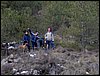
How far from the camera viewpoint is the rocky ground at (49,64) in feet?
38.7

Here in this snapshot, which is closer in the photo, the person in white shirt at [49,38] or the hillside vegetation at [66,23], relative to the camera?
the person in white shirt at [49,38]

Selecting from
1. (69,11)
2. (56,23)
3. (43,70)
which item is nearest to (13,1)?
(56,23)

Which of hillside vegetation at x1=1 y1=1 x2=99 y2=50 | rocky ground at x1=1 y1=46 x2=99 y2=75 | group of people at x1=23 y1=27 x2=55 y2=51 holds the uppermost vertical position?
hillside vegetation at x1=1 y1=1 x2=99 y2=50

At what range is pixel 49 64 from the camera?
1240cm

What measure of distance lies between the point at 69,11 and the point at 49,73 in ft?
24.9

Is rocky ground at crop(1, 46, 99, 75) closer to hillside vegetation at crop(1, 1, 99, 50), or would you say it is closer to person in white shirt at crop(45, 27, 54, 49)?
person in white shirt at crop(45, 27, 54, 49)

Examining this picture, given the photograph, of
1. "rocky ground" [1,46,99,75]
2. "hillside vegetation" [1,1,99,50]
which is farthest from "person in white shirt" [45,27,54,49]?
"hillside vegetation" [1,1,99,50]

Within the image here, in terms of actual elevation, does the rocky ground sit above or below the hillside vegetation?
below

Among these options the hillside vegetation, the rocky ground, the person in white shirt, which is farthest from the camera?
the hillside vegetation

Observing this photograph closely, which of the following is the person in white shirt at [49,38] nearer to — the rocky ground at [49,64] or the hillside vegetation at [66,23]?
the rocky ground at [49,64]

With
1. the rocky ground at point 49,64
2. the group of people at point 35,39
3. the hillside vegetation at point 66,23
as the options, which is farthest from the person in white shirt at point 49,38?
the hillside vegetation at point 66,23

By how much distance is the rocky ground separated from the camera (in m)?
11.8

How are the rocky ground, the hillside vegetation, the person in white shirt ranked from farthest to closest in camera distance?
the hillside vegetation, the person in white shirt, the rocky ground

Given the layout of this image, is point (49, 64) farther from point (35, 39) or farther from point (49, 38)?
point (35, 39)
